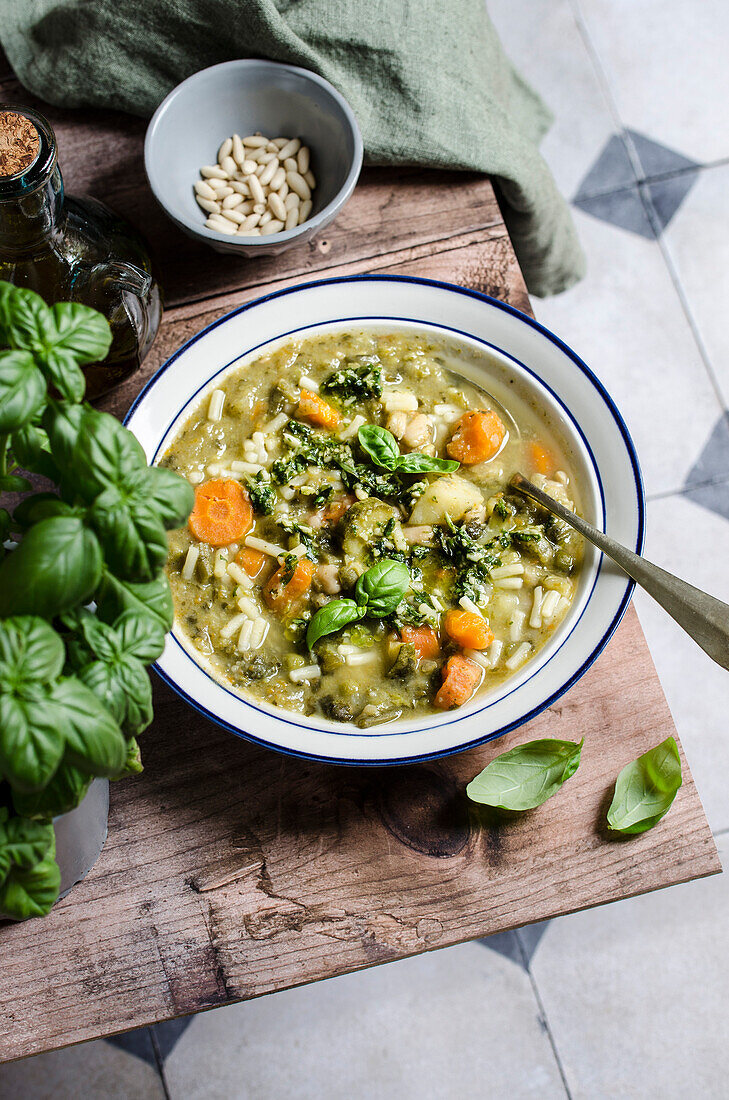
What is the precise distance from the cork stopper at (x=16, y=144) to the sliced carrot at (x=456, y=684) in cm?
115

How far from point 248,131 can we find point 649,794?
168cm

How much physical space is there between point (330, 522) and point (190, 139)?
0.91 meters

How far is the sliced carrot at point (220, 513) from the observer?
1.81 meters

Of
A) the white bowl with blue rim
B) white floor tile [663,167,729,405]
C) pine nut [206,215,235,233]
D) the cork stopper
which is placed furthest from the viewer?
white floor tile [663,167,729,405]

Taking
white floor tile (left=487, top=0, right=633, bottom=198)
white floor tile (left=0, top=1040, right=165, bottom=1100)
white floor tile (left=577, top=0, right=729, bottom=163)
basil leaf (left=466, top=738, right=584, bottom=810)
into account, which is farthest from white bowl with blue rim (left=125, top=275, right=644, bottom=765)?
white floor tile (left=577, top=0, right=729, bottom=163)

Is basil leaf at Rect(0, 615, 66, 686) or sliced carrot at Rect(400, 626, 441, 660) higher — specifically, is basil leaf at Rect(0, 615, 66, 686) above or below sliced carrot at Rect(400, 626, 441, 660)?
above

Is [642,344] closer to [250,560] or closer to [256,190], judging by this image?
[256,190]

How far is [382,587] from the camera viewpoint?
5.62 ft

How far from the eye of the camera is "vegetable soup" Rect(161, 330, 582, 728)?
1.76 metres

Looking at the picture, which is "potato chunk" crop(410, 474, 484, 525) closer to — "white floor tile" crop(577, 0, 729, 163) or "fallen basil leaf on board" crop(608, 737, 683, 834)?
"fallen basil leaf on board" crop(608, 737, 683, 834)

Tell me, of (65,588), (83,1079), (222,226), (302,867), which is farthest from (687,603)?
(83,1079)

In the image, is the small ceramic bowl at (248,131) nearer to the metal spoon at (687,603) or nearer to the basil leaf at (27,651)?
the metal spoon at (687,603)

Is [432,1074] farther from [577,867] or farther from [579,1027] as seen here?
[577,867]

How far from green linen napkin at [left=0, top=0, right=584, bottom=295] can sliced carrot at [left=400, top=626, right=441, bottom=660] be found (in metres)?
1.07
